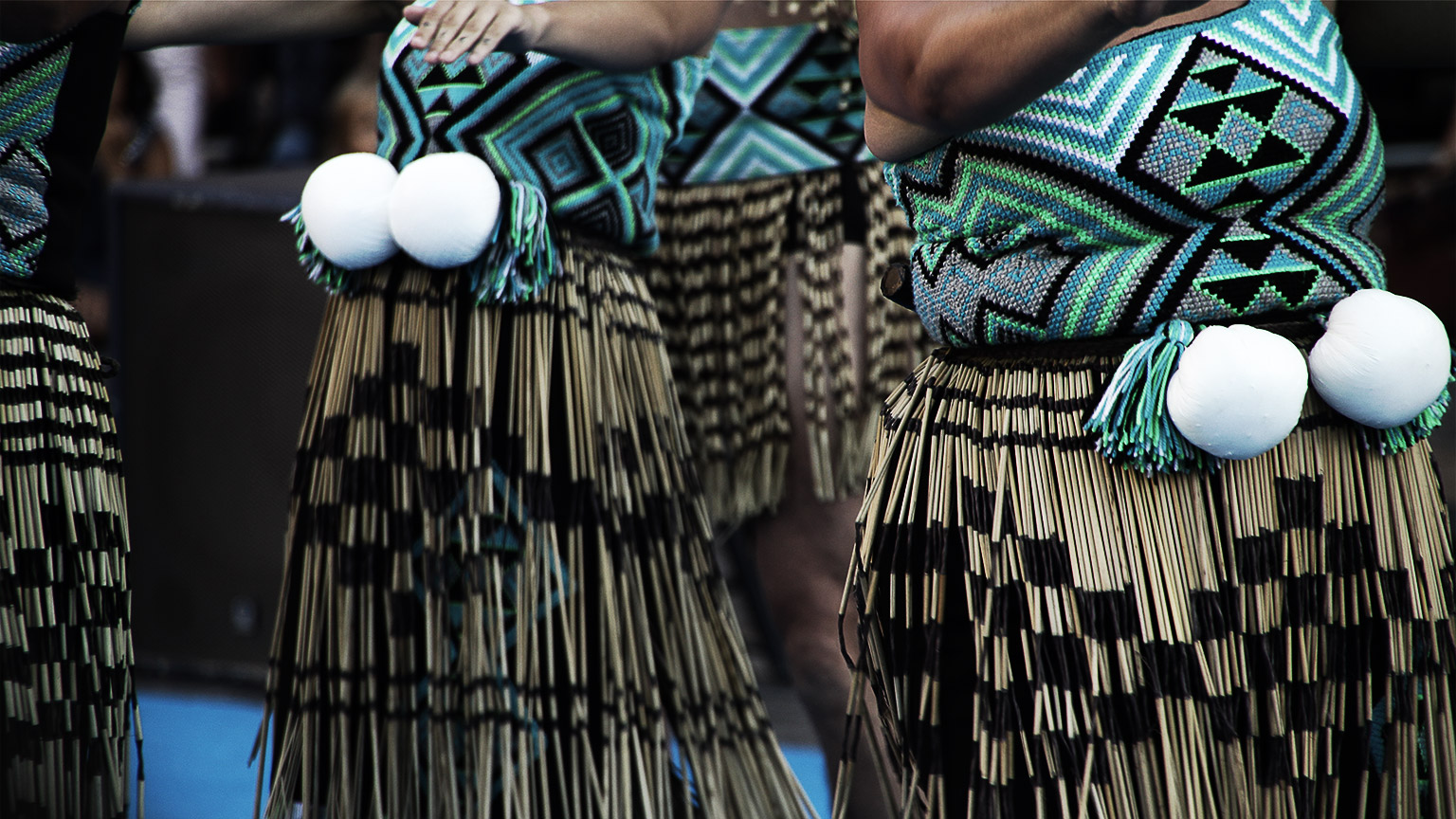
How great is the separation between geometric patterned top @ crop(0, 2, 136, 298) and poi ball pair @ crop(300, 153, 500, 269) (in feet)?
0.64

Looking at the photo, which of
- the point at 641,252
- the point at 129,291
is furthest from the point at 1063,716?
the point at 129,291

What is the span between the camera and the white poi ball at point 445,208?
3.79 ft

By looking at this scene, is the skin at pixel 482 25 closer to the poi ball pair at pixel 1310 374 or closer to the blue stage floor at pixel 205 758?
the poi ball pair at pixel 1310 374

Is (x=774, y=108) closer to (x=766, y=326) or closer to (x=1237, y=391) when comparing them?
(x=766, y=326)

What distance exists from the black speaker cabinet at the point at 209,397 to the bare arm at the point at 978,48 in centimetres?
176

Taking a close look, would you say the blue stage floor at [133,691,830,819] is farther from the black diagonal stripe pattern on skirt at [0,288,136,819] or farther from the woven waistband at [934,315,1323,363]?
the woven waistband at [934,315,1323,363]

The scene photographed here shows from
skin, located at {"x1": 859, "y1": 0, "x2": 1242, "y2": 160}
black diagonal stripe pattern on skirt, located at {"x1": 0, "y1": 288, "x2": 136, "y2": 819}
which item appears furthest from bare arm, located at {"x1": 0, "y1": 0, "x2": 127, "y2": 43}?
skin, located at {"x1": 859, "y1": 0, "x2": 1242, "y2": 160}

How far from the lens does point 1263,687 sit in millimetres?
874

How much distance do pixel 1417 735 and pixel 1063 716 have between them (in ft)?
0.78

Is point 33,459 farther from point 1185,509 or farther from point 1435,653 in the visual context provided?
point 1435,653

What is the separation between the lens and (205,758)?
2.04 meters

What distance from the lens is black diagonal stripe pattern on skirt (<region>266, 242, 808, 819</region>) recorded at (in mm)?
1226

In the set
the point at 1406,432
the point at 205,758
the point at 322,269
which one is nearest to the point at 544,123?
the point at 322,269

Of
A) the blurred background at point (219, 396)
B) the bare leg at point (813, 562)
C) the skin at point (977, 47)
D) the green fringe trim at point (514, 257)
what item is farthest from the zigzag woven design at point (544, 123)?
the blurred background at point (219, 396)
